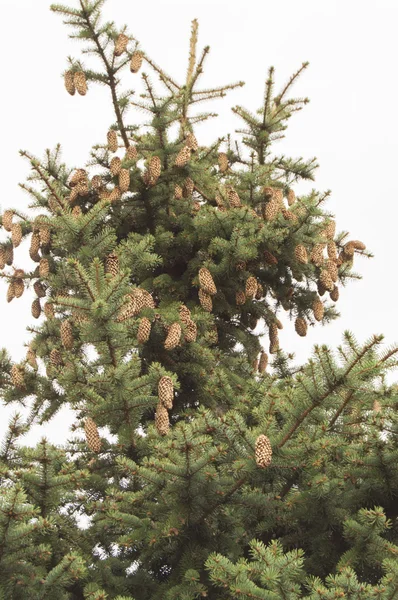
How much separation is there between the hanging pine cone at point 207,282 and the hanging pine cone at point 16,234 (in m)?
1.86

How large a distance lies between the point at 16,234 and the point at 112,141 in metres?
1.35

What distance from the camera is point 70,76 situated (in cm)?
805

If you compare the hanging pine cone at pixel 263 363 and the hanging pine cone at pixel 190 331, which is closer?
the hanging pine cone at pixel 190 331

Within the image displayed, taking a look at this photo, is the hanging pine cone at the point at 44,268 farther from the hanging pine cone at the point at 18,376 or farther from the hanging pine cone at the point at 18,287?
the hanging pine cone at the point at 18,376

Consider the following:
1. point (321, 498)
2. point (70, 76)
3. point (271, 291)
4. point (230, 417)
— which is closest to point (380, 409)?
point (321, 498)

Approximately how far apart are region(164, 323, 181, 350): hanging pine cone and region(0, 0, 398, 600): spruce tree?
0.09 ft

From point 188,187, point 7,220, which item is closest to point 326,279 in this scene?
point 188,187

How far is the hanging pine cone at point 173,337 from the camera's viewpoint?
20.4 ft

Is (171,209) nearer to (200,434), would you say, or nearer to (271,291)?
(271,291)

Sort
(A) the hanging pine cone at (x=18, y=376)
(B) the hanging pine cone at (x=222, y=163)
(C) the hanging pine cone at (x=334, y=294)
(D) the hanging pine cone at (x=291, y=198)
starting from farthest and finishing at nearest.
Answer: (B) the hanging pine cone at (x=222, y=163) → (D) the hanging pine cone at (x=291, y=198) → (C) the hanging pine cone at (x=334, y=294) → (A) the hanging pine cone at (x=18, y=376)

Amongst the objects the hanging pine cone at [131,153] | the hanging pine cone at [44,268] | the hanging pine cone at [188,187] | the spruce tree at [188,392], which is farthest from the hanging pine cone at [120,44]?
the hanging pine cone at [44,268]

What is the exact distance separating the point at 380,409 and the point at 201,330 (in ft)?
7.98

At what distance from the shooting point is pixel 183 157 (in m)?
7.66

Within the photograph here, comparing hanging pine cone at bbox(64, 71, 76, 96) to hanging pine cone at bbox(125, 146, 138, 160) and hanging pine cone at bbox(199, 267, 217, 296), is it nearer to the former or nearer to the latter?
hanging pine cone at bbox(125, 146, 138, 160)
